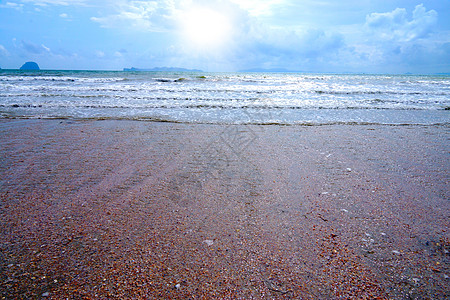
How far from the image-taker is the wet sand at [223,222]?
1913mm

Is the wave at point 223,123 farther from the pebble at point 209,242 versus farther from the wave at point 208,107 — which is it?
Answer: the pebble at point 209,242

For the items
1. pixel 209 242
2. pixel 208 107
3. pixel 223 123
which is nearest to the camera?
pixel 209 242

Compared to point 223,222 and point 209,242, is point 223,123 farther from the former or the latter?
point 209,242

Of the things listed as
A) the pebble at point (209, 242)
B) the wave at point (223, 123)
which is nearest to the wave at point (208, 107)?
the wave at point (223, 123)

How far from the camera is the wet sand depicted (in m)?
1.91

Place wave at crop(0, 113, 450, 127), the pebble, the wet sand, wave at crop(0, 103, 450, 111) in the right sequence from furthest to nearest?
wave at crop(0, 103, 450, 111)
wave at crop(0, 113, 450, 127)
the pebble
the wet sand

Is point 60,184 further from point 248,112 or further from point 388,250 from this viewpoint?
point 248,112

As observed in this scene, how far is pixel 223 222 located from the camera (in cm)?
269

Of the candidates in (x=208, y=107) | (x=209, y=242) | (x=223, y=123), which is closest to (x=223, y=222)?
(x=209, y=242)

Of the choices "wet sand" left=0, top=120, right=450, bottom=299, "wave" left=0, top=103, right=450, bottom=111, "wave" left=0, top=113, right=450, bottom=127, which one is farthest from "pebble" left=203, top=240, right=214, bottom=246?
"wave" left=0, top=103, right=450, bottom=111

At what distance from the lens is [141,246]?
7.53 feet

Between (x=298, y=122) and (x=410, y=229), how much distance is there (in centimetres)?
546

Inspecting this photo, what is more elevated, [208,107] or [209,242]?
[208,107]

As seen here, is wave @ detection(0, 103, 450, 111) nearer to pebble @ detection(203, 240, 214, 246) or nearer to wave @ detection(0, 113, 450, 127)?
wave @ detection(0, 113, 450, 127)
